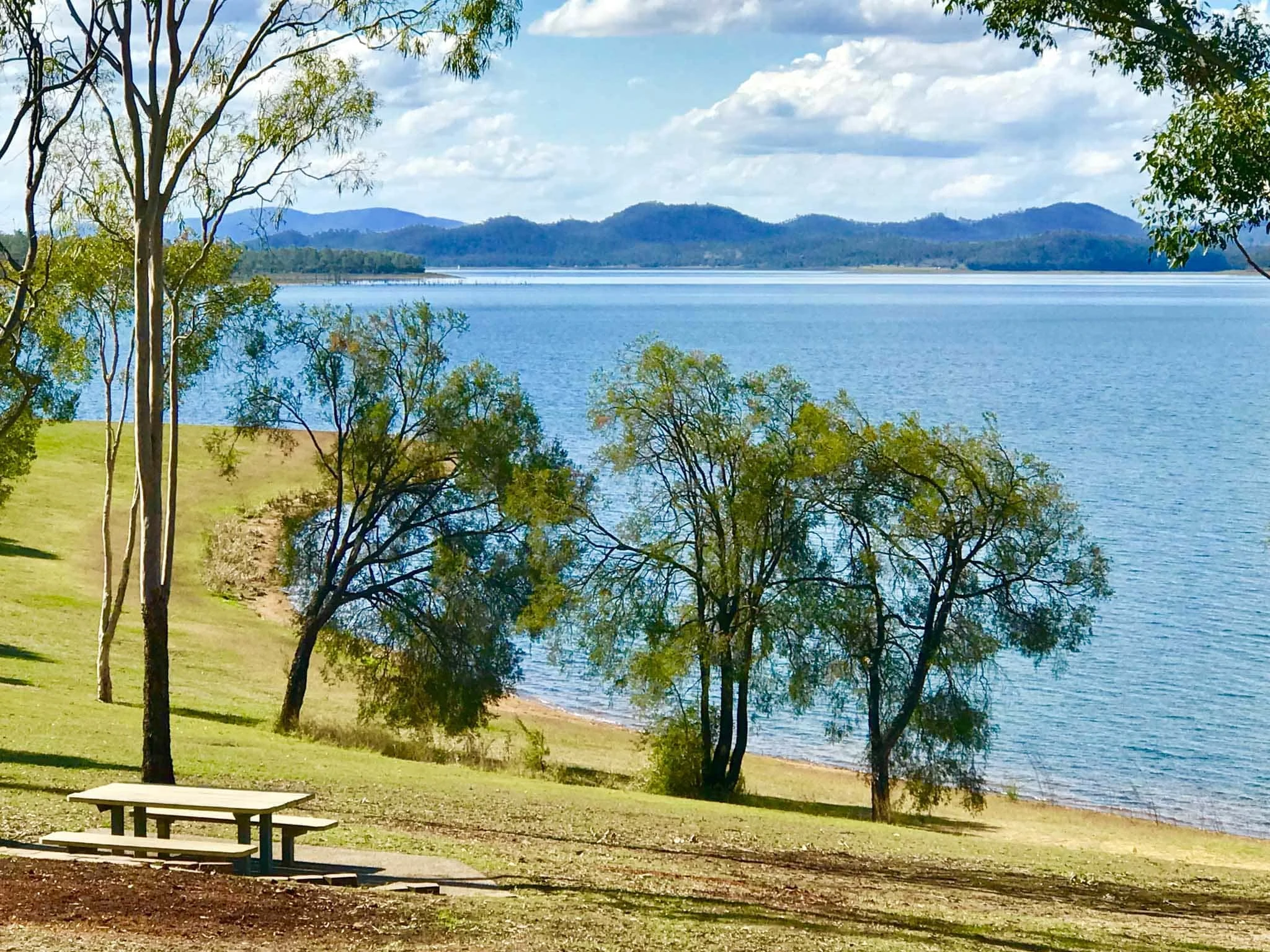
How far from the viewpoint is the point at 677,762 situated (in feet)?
100

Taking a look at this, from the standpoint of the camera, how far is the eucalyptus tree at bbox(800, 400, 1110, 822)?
30125mm

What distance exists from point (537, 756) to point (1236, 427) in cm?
7844

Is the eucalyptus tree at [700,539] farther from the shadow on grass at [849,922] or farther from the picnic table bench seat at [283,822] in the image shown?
the picnic table bench seat at [283,822]

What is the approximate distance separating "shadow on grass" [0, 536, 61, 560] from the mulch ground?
1612 inches

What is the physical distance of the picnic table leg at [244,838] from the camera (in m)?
11.2

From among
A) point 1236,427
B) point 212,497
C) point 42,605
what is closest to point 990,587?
point 42,605

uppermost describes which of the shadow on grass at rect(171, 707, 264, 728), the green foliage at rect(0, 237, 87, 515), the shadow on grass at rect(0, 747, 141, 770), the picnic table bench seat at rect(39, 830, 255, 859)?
the green foliage at rect(0, 237, 87, 515)

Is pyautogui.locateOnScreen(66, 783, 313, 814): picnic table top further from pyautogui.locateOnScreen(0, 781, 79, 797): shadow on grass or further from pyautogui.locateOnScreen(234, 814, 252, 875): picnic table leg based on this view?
pyautogui.locateOnScreen(0, 781, 79, 797): shadow on grass

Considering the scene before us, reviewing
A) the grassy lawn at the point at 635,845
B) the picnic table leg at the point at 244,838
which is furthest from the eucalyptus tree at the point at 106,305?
the picnic table leg at the point at 244,838

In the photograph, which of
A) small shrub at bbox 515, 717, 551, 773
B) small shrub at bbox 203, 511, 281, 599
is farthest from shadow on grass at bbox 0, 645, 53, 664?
small shrub at bbox 203, 511, 281, 599

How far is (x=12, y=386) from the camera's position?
27.9 meters

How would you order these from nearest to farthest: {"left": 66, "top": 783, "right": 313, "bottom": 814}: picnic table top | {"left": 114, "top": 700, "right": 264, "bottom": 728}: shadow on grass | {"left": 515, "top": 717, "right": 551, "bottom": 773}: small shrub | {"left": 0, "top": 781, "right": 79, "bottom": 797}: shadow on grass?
{"left": 66, "top": 783, "right": 313, "bottom": 814}: picnic table top
{"left": 0, "top": 781, "right": 79, "bottom": 797}: shadow on grass
{"left": 114, "top": 700, "right": 264, "bottom": 728}: shadow on grass
{"left": 515, "top": 717, "right": 551, "bottom": 773}: small shrub

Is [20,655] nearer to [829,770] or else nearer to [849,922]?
[829,770]

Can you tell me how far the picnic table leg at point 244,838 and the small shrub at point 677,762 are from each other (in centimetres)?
1906
